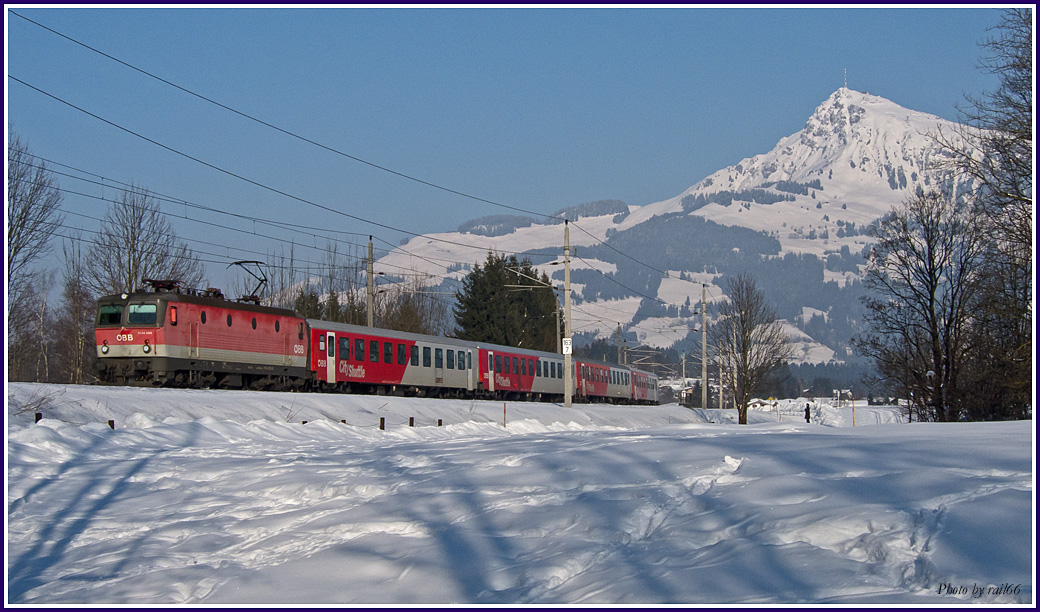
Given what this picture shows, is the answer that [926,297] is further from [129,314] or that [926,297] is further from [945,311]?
[129,314]

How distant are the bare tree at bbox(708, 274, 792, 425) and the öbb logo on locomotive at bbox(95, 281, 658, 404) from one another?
13.8 meters

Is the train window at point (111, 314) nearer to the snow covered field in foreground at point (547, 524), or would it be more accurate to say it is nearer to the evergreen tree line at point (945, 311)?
the snow covered field in foreground at point (547, 524)

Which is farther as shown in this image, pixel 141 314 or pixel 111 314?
pixel 111 314

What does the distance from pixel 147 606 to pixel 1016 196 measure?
19573 millimetres

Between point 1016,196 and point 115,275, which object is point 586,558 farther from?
point 115,275

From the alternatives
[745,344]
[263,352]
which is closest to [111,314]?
[263,352]

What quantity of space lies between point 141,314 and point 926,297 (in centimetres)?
2849

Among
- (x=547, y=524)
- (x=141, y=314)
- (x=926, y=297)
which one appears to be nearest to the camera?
(x=547, y=524)

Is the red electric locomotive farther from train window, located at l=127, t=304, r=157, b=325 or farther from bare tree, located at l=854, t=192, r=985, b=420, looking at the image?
bare tree, located at l=854, t=192, r=985, b=420

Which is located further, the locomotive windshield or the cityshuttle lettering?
the locomotive windshield

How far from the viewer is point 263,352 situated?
30.6 metres

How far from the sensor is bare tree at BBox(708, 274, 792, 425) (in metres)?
51.2

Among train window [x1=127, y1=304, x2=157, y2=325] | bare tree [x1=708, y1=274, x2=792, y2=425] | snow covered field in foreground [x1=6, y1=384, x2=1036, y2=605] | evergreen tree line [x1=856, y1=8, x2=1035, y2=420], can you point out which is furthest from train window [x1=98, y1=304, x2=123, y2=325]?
bare tree [x1=708, y1=274, x2=792, y2=425]

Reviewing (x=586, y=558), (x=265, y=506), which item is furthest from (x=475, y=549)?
(x=265, y=506)
